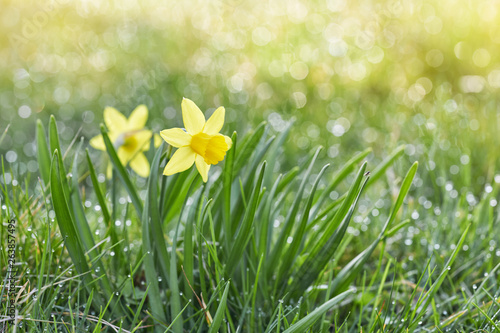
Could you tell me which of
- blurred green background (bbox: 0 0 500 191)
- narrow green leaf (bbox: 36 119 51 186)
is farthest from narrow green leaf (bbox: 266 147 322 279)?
blurred green background (bbox: 0 0 500 191)

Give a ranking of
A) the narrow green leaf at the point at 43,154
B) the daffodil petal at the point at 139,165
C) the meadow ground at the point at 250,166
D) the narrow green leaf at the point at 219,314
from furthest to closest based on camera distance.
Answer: the daffodil petal at the point at 139,165 → the narrow green leaf at the point at 43,154 → the meadow ground at the point at 250,166 → the narrow green leaf at the point at 219,314

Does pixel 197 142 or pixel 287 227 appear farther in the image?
pixel 287 227

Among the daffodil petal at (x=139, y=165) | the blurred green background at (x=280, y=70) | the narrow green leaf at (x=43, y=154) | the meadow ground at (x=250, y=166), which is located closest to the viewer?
the meadow ground at (x=250, y=166)

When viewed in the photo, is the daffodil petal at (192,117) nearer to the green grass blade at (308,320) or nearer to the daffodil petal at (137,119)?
the green grass blade at (308,320)

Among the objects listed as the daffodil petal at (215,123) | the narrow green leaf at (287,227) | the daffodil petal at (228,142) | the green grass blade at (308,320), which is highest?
the daffodil petal at (215,123)

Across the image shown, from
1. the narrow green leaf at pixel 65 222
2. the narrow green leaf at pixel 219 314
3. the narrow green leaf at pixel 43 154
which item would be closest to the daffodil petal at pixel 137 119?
the narrow green leaf at pixel 43 154

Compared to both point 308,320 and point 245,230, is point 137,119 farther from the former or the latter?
point 308,320

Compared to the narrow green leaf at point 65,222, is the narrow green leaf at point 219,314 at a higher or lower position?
lower

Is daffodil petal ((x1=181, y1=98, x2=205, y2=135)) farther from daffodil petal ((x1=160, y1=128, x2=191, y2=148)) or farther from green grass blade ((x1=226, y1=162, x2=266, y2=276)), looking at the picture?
green grass blade ((x1=226, y1=162, x2=266, y2=276))

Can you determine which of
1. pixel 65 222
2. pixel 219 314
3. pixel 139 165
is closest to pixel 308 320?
pixel 219 314
